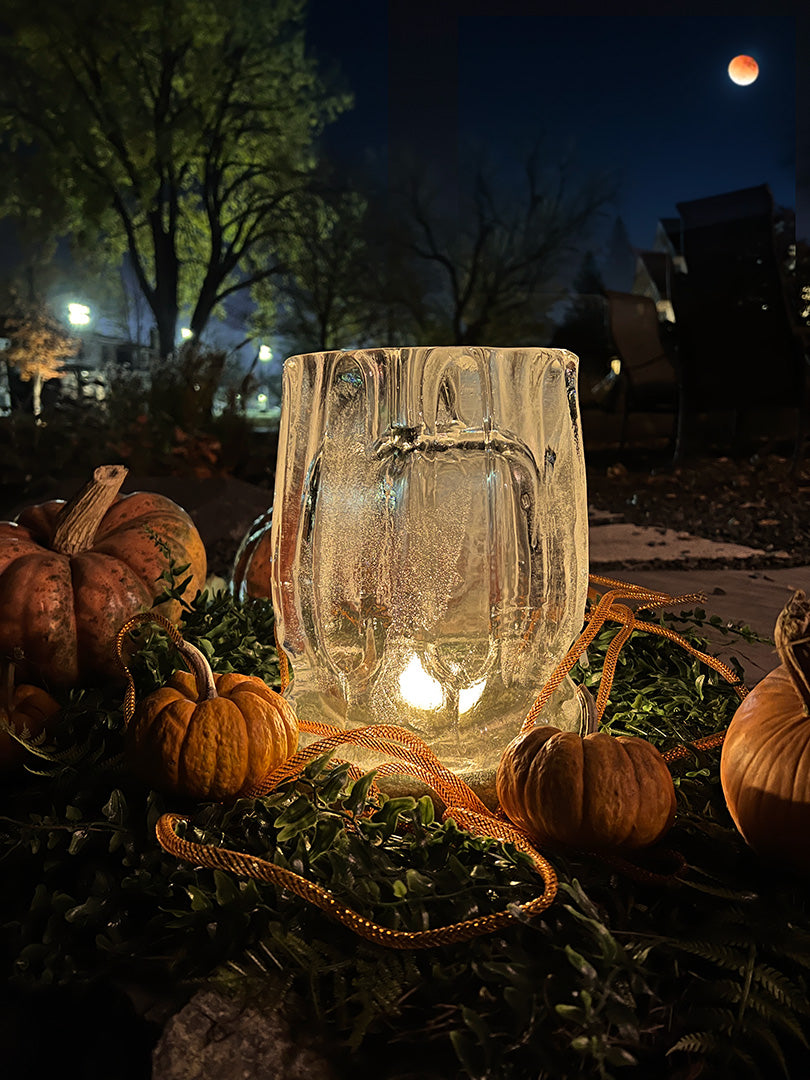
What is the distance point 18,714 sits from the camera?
1652mm

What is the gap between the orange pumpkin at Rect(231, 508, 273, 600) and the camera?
2.68 meters

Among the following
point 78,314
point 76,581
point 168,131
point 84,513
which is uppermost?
point 168,131

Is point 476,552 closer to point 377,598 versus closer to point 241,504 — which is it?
point 377,598

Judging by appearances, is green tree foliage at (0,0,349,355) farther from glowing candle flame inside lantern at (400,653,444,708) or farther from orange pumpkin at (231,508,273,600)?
glowing candle flame inside lantern at (400,653,444,708)

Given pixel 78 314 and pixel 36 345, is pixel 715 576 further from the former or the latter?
pixel 78 314

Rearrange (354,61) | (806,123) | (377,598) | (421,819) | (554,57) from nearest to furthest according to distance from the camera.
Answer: (421,819) → (377,598) → (806,123) → (554,57) → (354,61)

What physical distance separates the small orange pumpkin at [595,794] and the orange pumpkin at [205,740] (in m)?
0.40

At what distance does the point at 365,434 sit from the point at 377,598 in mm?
272

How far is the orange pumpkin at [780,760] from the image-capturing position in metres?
1.11

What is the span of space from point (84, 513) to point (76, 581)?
163 millimetres

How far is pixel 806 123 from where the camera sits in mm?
8445

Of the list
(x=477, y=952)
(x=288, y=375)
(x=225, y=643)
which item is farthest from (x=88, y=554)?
(x=477, y=952)

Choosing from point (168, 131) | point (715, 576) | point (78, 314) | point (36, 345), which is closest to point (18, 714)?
point (715, 576)

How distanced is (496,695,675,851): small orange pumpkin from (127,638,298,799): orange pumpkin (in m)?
0.40
